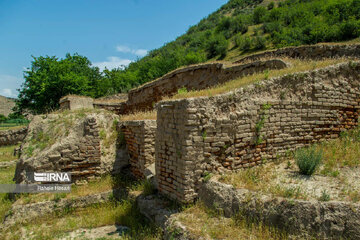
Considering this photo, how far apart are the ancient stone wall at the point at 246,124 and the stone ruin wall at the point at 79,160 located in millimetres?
2991

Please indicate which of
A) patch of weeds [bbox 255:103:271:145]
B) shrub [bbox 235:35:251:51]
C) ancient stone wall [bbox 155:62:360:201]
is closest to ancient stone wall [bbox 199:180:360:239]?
ancient stone wall [bbox 155:62:360:201]

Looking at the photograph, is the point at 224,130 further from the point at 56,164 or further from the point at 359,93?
the point at 56,164

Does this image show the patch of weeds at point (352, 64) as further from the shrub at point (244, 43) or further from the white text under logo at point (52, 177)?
the shrub at point (244, 43)

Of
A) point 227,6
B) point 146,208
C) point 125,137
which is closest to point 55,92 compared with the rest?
point 125,137

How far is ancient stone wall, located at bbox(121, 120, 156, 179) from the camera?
6.63 metres

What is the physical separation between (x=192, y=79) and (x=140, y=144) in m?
5.83

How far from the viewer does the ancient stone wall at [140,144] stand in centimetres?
663

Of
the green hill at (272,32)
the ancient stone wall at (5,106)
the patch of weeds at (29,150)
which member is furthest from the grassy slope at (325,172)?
the ancient stone wall at (5,106)

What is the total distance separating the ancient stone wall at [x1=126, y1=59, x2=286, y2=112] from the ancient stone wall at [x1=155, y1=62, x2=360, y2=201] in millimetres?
2589

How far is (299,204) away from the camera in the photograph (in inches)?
134

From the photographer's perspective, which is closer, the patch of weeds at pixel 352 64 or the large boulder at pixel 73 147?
the patch of weeds at pixel 352 64

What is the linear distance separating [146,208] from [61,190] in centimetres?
306

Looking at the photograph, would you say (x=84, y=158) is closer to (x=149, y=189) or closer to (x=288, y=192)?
(x=149, y=189)

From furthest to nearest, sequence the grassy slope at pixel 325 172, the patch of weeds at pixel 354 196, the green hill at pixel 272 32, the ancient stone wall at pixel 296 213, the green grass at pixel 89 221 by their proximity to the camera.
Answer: the green hill at pixel 272 32 → the green grass at pixel 89 221 → the grassy slope at pixel 325 172 → the patch of weeds at pixel 354 196 → the ancient stone wall at pixel 296 213
